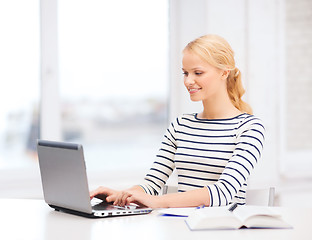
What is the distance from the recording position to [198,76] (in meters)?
1.92

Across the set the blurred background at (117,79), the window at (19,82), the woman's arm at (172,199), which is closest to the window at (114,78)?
the blurred background at (117,79)

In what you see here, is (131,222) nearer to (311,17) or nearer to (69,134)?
(69,134)

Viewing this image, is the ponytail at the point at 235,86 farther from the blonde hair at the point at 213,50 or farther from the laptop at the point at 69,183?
the laptop at the point at 69,183

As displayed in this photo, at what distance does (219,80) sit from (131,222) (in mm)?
807

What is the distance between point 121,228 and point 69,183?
244 millimetres

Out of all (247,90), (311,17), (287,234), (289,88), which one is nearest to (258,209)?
(287,234)

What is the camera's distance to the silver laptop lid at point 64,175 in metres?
1.43

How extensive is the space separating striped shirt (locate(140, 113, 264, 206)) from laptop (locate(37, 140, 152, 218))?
1.28ft

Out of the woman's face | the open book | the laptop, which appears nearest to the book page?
the open book

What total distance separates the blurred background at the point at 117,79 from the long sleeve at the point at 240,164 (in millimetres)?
1449

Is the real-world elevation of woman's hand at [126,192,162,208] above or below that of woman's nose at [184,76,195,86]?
below

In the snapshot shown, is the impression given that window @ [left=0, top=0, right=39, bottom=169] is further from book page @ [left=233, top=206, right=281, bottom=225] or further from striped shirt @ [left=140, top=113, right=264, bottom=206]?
book page @ [left=233, top=206, right=281, bottom=225]

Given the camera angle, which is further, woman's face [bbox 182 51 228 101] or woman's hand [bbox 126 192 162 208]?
woman's face [bbox 182 51 228 101]

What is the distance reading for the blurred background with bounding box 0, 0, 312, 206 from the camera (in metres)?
3.09
